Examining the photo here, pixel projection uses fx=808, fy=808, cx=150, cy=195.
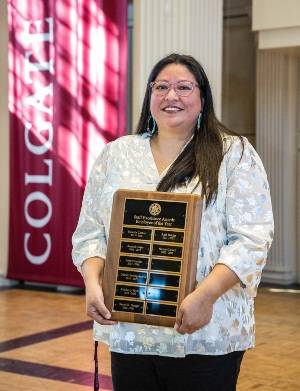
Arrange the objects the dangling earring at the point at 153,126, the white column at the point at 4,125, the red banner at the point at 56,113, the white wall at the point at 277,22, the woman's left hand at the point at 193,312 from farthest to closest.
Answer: the white column at the point at 4,125 < the red banner at the point at 56,113 < the white wall at the point at 277,22 < the dangling earring at the point at 153,126 < the woman's left hand at the point at 193,312

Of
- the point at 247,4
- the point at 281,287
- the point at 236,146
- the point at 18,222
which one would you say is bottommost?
the point at 281,287

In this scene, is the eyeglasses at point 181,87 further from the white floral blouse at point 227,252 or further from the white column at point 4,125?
the white column at point 4,125

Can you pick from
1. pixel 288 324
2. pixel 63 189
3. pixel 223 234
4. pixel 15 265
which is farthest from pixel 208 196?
pixel 15 265

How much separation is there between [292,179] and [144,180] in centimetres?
942

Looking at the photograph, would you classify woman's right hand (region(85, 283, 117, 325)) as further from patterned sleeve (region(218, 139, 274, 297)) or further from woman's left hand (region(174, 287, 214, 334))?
patterned sleeve (region(218, 139, 274, 297))

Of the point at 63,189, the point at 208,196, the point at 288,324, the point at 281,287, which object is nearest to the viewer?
the point at 208,196

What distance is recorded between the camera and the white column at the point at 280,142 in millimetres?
11297

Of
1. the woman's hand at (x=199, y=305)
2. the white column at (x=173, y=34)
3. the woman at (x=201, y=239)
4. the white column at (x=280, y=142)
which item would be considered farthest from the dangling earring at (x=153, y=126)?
the white column at (x=280, y=142)

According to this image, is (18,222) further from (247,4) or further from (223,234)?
(223,234)

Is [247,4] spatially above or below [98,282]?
above

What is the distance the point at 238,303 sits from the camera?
7.35 ft

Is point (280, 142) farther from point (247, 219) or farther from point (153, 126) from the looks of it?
point (247, 219)

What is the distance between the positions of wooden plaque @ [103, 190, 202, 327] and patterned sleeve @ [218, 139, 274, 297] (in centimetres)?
11

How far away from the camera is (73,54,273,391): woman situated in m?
2.17
